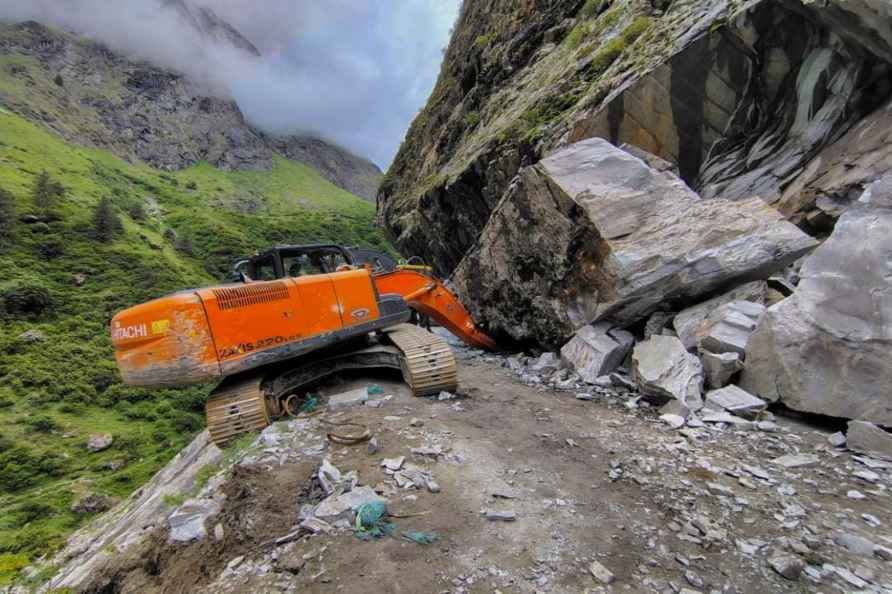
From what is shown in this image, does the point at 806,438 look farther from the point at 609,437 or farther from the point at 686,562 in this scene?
the point at 686,562

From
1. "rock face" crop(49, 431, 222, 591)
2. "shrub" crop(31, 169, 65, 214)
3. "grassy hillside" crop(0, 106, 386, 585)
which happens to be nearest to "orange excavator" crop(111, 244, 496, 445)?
"rock face" crop(49, 431, 222, 591)

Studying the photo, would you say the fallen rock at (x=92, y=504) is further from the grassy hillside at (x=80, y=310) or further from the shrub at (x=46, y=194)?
the shrub at (x=46, y=194)

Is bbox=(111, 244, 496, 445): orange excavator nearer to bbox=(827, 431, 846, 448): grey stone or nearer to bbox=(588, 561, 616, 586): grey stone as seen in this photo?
bbox=(588, 561, 616, 586): grey stone

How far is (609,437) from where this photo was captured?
4.33 metres

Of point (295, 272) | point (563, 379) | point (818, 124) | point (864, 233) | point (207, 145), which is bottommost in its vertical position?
point (563, 379)

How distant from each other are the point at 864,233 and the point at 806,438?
2.03m

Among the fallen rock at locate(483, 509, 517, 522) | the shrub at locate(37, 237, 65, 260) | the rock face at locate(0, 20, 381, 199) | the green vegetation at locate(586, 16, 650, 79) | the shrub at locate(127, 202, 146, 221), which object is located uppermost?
the rock face at locate(0, 20, 381, 199)

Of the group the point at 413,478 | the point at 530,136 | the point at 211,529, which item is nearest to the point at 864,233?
the point at 413,478

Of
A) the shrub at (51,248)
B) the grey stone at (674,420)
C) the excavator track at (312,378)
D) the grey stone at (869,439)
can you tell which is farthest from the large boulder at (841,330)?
the shrub at (51,248)

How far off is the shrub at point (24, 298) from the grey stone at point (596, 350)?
2281 inches

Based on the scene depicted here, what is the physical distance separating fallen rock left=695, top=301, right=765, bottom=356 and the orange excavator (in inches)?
126

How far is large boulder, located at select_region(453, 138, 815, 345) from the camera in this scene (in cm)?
593

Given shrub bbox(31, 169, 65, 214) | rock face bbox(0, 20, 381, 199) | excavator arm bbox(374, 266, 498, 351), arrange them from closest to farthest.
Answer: excavator arm bbox(374, 266, 498, 351) → shrub bbox(31, 169, 65, 214) → rock face bbox(0, 20, 381, 199)

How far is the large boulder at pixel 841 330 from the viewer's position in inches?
150
